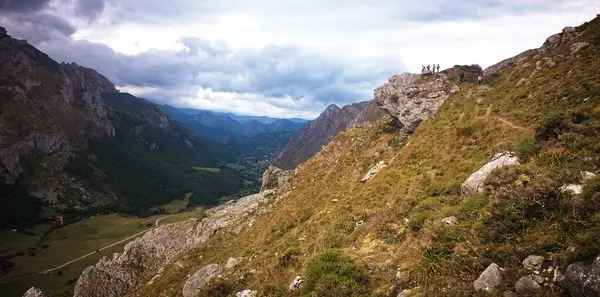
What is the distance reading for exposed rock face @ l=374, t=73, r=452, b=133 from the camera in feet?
168

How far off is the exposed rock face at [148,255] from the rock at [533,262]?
59.0m

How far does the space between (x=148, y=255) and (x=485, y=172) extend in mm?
82005

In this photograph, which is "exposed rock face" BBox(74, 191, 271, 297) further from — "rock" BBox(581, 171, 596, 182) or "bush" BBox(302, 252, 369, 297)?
"rock" BBox(581, 171, 596, 182)

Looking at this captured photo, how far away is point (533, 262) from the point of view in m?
13.5

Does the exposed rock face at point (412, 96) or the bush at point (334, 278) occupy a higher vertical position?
the exposed rock face at point (412, 96)

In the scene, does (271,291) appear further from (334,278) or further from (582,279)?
(582,279)

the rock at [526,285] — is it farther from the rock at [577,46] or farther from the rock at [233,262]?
the rock at [577,46]

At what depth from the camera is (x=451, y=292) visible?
1431 cm

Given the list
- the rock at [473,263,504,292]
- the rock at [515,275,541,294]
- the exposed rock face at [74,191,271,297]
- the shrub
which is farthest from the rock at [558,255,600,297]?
the exposed rock face at [74,191,271,297]

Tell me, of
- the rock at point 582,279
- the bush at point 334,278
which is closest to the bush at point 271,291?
the bush at point 334,278

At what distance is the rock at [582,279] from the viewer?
35.6 feet

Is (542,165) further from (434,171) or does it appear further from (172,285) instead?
(172,285)

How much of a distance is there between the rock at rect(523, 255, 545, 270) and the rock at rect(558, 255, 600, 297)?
4.34 ft

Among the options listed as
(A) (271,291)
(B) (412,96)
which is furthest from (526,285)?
(B) (412,96)
